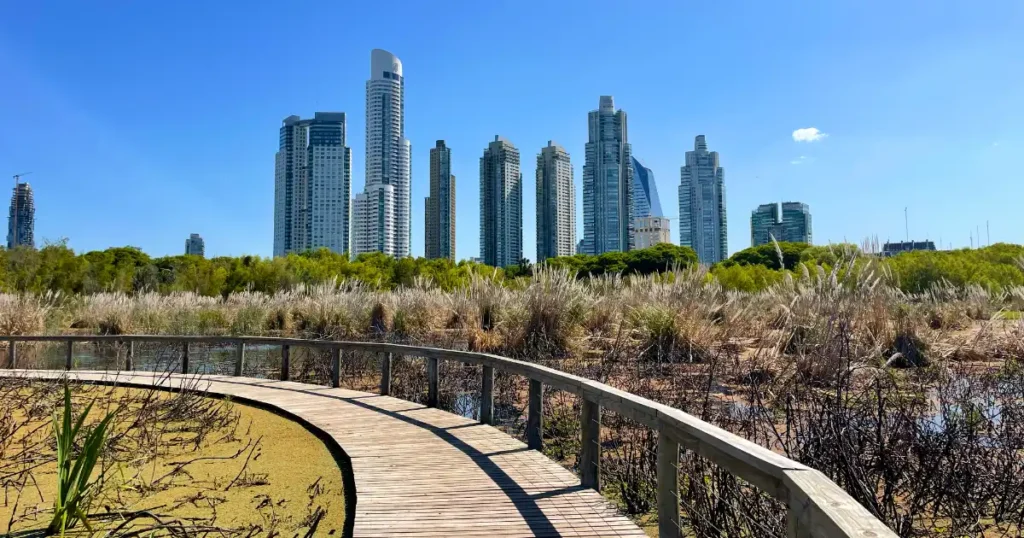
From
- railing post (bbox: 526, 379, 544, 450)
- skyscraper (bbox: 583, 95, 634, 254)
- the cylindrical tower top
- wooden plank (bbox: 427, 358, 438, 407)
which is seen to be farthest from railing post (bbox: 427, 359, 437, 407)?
the cylindrical tower top

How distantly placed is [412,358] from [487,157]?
10592 cm

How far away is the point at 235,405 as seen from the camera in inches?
328

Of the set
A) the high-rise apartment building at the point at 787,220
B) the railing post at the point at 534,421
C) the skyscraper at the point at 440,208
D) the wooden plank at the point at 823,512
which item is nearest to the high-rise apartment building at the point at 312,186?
the skyscraper at the point at 440,208

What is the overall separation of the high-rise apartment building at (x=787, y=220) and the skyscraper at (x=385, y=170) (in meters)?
61.4

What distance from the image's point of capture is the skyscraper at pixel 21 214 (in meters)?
111

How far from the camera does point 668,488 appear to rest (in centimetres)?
321

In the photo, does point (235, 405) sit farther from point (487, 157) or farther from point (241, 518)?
point (487, 157)

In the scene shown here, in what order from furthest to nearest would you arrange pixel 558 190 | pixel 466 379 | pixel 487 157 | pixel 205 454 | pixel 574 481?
pixel 558 190 < pixel 487 157 < pixel 466 379 < pixel 205 454 < pixel 574 481

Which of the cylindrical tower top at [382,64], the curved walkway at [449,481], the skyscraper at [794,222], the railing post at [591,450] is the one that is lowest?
the curved walkway at [449,481]

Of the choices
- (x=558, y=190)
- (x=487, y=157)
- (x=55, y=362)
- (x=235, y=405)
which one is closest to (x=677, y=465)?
(x=235, y=405)

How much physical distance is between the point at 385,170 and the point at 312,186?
53.2 ft

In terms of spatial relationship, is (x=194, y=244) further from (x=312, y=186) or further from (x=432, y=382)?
(x=432, y=382)

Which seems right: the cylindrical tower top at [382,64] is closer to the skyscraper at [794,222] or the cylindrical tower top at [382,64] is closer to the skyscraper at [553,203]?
the skyscraper at [553,203]

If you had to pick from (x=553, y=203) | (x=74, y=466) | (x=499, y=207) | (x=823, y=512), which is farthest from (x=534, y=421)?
(x=553, y=203)
